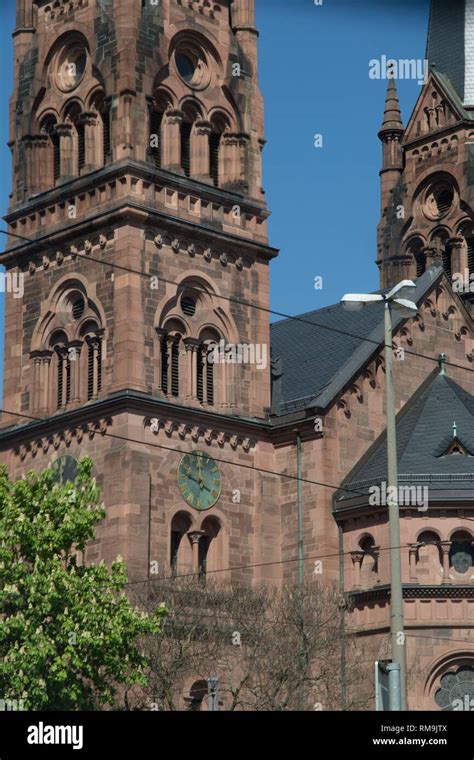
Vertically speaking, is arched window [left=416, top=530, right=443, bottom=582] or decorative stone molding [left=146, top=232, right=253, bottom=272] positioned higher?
decorative stone molding [left=146, top=232, right=253, bottom=272]

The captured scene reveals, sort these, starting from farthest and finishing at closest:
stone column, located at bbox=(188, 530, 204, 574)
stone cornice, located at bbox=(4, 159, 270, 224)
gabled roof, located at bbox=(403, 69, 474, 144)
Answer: gabled roof, located at bbox=(403, 69, 474, 144), stone cornice, located at bbox=(4, 159, 270, 224), stone column, located at bbox=(188, 530, 204, 574)

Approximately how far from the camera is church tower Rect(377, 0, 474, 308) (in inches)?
2844

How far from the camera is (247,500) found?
168 feet

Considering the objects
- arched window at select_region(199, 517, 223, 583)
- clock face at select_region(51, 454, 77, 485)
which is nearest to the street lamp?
arched window at select_region(199, 517, 223, 583)

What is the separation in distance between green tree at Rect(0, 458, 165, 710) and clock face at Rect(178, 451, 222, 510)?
1042 centimetres

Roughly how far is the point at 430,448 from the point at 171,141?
12.8m

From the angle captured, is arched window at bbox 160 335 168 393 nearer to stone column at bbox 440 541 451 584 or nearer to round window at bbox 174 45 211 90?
round window at bbox 174 45 211 90

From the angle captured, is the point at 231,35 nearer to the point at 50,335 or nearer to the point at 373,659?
the point at 50,335

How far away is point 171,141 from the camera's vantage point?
5222cm

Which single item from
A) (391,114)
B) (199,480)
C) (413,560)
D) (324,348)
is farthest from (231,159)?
(391,114)

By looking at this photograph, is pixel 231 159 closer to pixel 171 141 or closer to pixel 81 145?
pixel 171 141

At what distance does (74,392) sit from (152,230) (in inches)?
220

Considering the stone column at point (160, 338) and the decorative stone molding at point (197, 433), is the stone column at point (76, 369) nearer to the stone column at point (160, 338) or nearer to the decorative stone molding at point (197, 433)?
the stone column at point (160, 338)
